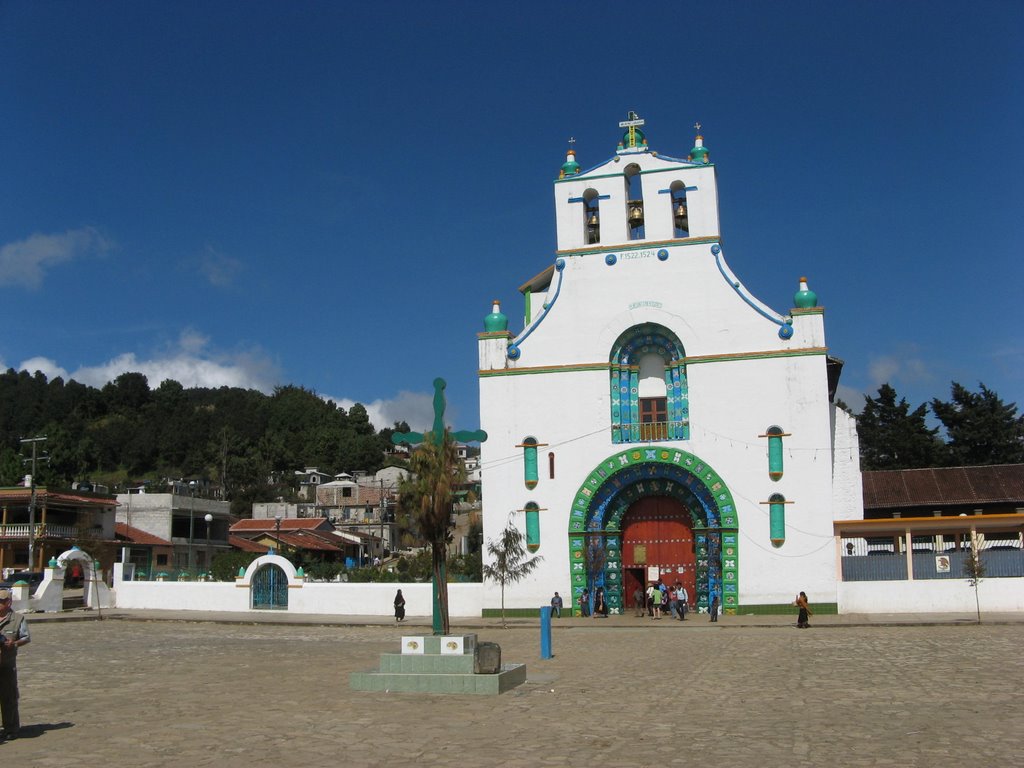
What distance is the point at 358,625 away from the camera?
30.6 meters

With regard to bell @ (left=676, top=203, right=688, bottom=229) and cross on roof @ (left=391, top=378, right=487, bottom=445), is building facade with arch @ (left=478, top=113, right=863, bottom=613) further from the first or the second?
cross on roof @ (left=391, top=378, right=487, bottom=445)

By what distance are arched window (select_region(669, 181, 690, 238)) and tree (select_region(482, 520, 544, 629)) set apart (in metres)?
11.0

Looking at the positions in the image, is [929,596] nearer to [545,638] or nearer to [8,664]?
[545,638]

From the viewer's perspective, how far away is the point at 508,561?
105 ft

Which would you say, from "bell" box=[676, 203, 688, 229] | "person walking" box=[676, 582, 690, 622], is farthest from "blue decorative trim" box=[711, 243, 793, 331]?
"person walking" box=[676, 582, 690, 622]

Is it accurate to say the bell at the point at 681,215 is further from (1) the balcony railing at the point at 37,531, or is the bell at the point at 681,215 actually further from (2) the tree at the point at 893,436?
(1) the balcony railing at the point at 37,531

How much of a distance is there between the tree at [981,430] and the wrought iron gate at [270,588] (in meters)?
36.3

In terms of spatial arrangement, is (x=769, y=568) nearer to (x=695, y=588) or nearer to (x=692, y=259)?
(x=695, y=588)

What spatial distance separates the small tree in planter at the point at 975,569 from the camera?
28877 mm

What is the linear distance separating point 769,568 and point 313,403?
10680 centimetres

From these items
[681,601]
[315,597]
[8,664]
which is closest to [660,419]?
[681,601]

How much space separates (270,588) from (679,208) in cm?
1884

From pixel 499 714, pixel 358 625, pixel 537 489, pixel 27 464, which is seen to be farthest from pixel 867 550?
Result: pixel 27 464

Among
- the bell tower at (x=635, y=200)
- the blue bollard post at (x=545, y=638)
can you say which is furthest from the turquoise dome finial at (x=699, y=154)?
the blue bollard post at (x=545, y=638)
